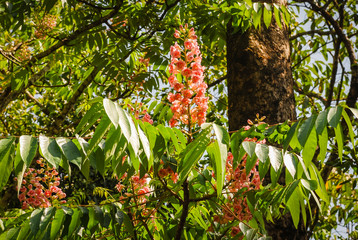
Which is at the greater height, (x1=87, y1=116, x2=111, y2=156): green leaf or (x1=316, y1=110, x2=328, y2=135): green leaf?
(x1=316, y1=110, x2=328, y2=135): green leaf

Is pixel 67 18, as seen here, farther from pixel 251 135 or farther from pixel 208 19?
pixel 251 135

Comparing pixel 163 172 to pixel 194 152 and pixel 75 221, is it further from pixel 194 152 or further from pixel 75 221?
pixel 75 221

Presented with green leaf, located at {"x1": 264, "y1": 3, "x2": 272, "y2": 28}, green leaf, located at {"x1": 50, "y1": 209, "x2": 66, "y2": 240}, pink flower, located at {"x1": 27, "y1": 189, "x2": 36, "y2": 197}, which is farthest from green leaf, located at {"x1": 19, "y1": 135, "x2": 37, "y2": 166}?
green leaf, located at {"x1": 264, "y1": 3, "x2": 272, "y2": 28}

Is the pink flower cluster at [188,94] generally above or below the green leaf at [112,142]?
above

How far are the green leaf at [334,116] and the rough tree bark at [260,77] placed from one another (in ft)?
3.16

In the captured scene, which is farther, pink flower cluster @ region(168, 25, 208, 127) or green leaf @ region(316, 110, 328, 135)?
pink flower cluster @ region(168, 25, 208, 127)

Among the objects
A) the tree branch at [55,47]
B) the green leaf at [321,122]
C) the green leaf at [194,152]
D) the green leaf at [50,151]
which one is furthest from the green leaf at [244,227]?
the tree branch at [55,47]

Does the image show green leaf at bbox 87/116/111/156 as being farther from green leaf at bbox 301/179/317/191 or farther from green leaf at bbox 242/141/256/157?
green leaf at bbox 301/179/317/191

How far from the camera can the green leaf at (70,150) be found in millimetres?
1542

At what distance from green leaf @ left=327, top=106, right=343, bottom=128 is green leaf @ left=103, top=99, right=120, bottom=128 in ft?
2.45

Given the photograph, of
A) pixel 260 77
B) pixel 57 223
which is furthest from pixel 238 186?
pixel 260 77

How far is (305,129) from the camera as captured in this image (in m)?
1.51

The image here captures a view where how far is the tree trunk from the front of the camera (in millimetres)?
2602

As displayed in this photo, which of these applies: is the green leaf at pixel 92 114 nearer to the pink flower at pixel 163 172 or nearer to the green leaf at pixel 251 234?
the pink flower at pixel 163 172
